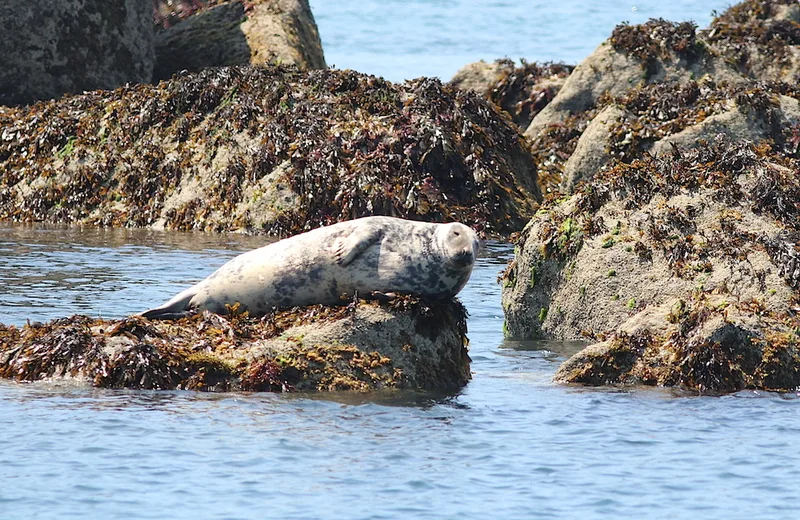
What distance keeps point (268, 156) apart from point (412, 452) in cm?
1141

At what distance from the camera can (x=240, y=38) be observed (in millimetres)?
25031

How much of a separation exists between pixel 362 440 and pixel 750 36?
18.6 m

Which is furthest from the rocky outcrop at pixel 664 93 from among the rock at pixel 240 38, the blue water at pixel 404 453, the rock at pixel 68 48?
the rock at pixel 68 48

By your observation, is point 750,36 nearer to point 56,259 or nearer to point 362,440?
point 56,259

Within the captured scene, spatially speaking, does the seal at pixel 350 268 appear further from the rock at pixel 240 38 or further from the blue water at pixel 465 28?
the blue water at pixel 465 28

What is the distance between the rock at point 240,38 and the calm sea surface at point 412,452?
14135 millimetres

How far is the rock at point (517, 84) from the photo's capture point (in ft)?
86.3

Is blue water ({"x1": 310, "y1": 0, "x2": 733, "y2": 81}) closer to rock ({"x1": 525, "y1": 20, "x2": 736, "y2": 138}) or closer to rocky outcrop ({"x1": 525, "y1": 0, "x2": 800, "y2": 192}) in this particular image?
rocky outcrop ({"x1": 525, "y1": 0, "x2": 800, "y2": 192})

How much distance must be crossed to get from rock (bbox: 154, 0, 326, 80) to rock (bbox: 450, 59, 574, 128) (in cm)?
329

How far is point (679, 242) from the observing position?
11.1 meters

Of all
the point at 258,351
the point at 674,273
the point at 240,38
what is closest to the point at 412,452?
the point at 258,351

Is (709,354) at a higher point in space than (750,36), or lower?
lower

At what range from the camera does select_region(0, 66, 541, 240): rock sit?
713 inches

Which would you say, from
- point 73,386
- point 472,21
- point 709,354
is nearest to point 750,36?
point 709,354
